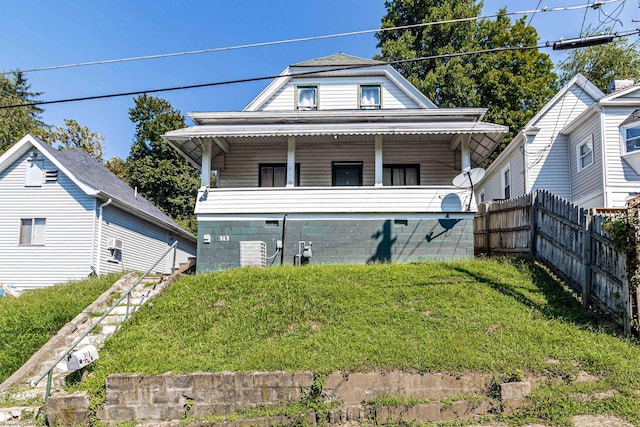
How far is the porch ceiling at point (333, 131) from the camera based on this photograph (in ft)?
40.0

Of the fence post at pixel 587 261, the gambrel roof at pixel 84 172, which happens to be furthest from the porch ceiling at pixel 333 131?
the fence post at pixel 587 261

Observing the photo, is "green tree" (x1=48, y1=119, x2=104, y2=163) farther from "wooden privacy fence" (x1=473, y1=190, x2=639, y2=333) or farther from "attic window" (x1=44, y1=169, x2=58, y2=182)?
"wooden privacy fence" (x1=473, y1=190, x2=639, y2=333)

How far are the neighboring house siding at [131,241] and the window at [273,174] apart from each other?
537cm

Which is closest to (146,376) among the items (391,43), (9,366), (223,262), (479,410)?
(9,366)

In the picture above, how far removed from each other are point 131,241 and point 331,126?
29.3ft

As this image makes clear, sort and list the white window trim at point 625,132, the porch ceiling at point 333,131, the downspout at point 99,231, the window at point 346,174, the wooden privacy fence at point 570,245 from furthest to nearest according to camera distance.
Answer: the window at point 346,174, the downspout at point 99,231, the white window trim at point 625,132, the porch ceiling at point 333,131, the wooden privacy fence at point 570,245

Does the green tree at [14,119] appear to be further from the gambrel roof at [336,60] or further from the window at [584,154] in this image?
the window at [584,154]

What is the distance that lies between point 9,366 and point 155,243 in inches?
422

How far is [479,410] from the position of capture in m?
5.61

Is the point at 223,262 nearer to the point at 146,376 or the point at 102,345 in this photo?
the point at 102,345

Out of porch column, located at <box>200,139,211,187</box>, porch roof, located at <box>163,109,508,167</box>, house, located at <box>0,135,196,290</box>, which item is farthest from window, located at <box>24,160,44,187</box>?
porch column, located at <box>200,139,211,187</box>

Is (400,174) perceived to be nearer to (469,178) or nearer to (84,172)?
(469,178)

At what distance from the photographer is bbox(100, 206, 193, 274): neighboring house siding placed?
14.7 meters

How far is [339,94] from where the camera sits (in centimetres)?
1529
